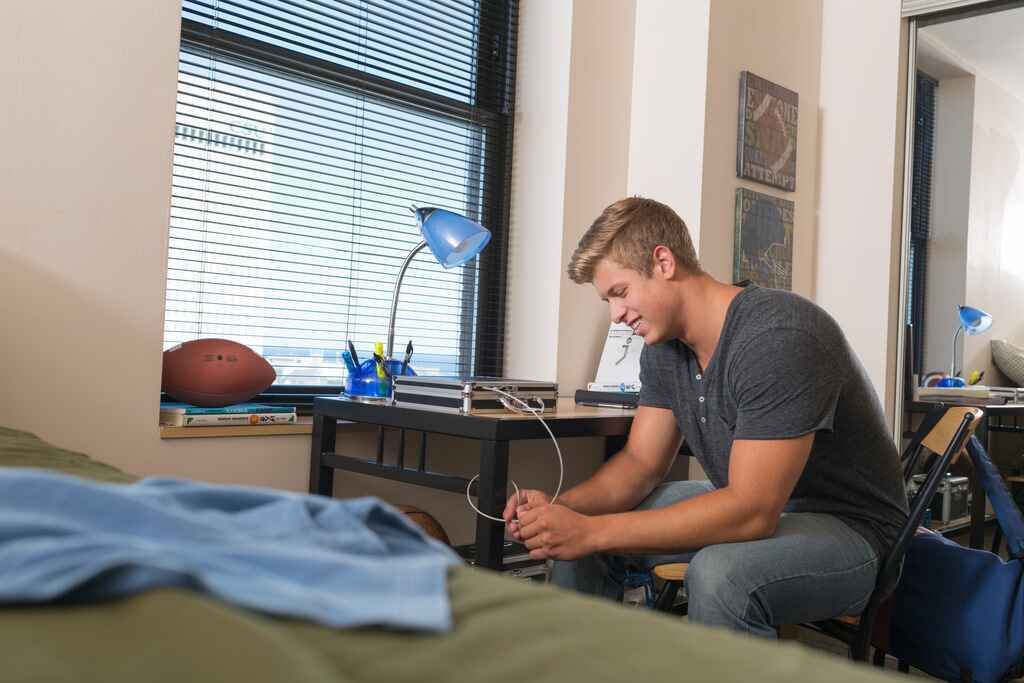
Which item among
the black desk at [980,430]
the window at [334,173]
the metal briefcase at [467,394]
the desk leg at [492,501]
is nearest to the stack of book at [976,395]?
the black desk at [980,430]

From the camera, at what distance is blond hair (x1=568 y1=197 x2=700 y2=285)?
6.07 ft

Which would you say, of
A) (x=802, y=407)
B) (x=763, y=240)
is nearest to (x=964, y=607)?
(x=802, y=407)

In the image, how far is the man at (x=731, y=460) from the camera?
159 centimetres

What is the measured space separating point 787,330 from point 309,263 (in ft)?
4.96

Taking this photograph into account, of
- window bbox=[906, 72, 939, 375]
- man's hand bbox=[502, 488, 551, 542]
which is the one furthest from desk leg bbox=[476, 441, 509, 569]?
window bbox=[906, 72, 939, 375]

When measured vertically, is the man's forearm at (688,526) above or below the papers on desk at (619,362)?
below

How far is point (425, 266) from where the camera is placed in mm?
3039

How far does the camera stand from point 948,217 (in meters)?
3.51

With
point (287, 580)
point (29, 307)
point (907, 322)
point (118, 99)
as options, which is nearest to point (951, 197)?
point (907, 322)

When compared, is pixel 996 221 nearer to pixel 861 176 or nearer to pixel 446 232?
pixel 861 176

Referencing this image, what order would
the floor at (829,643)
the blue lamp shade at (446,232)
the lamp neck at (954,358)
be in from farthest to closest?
the lamp neck at (954,358), the floor at (829,643), the blue lamp shade at (446,232)

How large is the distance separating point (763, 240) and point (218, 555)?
9.67ft

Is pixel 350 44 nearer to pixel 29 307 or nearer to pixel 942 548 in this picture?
pixel 29 307

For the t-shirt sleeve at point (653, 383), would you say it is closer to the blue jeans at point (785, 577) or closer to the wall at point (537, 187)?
the blue jeans at point (785, 577)
